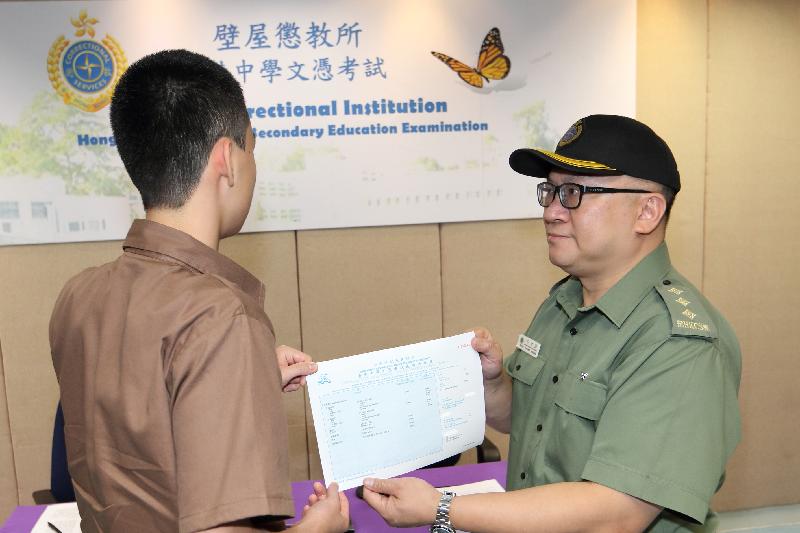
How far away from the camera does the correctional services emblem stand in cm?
277

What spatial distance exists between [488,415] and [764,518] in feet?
8.46

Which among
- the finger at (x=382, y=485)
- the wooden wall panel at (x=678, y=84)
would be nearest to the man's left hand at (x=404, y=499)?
the finger at (x=382, y=485)

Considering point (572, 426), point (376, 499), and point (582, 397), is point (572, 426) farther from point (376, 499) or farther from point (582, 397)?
point (376, 499)

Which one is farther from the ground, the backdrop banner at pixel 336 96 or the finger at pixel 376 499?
the backdrop banner at pixel 336 96

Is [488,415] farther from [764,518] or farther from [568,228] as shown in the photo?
[764,518]

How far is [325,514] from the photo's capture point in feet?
3.94

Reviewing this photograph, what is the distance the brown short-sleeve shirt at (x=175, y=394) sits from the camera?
904mm

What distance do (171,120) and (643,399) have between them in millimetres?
970

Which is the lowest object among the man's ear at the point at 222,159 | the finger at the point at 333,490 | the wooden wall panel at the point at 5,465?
the wooden wall panel at the point at 5,465

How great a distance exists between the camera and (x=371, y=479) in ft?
4.62

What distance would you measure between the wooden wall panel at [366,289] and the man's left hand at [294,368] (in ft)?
5.13

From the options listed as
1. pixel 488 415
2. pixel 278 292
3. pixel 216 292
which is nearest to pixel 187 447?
pixel 216 292

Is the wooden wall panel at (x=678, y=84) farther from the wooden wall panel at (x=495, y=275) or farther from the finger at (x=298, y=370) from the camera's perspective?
the finger at (x=298, y=370)

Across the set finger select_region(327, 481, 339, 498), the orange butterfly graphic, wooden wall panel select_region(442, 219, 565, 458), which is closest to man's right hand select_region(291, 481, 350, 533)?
finger select_region(327, 481, 339, 498)
